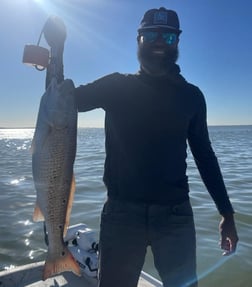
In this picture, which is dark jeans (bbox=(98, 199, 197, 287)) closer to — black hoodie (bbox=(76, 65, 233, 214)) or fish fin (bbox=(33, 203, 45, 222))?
black hoodie (bbox=(76, 65, 233, 214))

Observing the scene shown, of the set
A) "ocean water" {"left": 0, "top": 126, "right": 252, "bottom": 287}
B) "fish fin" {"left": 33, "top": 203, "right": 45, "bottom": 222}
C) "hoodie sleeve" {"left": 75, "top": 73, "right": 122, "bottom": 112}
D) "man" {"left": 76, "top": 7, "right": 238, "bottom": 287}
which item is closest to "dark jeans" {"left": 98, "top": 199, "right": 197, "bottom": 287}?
"man" {"left": 76, "top": 7, "right": 238, "bottom": 287}

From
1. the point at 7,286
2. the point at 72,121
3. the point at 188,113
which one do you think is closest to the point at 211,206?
the point at 7,286

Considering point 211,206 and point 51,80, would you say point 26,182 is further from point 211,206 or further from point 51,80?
point 51,80

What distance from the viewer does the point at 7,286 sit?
4.86m

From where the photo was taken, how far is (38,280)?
508 centimetres

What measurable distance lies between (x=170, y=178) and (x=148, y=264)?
4.66 metres

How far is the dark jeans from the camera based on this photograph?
326cm

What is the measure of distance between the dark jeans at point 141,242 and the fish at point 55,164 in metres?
0.47

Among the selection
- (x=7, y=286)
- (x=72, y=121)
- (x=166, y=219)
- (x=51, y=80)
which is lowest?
(x=7, y=286)

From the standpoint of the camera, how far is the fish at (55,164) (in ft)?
8.61

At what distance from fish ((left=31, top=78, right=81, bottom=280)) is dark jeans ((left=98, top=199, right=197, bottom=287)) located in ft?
1.55

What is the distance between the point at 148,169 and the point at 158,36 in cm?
110

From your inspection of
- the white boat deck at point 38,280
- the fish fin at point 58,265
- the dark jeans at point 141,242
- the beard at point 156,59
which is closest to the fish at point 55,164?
the fish fin at point 58,265

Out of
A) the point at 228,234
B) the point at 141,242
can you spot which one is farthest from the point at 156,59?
the point at 228,234
